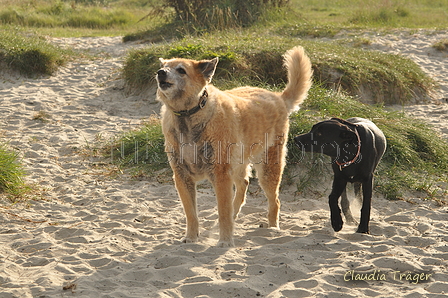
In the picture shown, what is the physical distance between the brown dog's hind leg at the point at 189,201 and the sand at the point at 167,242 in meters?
0.17

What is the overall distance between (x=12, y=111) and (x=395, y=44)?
9.15 m

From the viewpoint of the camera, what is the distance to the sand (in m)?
3.56

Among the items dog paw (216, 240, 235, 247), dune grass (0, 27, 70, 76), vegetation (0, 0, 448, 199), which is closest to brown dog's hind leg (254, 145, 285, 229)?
dog paw (216, 240, 235, 247)

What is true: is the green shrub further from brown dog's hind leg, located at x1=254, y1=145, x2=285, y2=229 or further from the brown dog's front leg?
the brown dog's front leg

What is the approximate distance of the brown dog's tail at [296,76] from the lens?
206 inches

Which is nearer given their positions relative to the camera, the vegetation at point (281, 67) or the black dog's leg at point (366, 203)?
the black dog's leg at point (366, 203)

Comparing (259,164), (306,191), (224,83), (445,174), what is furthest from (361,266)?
(224,83)

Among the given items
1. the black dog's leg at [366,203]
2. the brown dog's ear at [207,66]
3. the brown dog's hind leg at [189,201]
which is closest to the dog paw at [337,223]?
the black dog's leg at [366,203]

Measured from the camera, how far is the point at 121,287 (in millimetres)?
3520

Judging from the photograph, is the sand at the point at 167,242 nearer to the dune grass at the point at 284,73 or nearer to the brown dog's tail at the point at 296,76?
the brown dog's tail at the point at 296,76

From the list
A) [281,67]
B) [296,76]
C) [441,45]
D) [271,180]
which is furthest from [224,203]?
[441,45]

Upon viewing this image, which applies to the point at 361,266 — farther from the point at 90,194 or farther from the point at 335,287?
the point at 90,194

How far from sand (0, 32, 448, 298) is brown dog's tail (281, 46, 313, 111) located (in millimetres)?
1257

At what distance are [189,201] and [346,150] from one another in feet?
4.98
